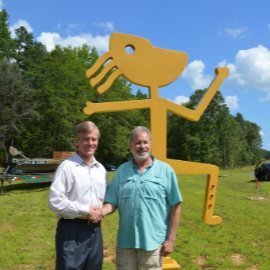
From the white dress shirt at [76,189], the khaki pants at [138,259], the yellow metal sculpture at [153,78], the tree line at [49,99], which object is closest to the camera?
the white dress shirt at [76,189]

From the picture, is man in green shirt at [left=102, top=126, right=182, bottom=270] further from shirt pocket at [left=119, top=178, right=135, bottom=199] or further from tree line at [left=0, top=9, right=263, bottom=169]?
tree line at [left=0, top=9, right=263, bottom=169]

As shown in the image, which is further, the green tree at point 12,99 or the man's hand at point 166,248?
the green tree at point 12,99

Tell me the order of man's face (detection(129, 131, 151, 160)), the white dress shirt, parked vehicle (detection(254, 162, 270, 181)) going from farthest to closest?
parked vehicle (detection(254, 162, 270, 181)), man's face (detection(129, 131, 151, 160)), the white dress shirt

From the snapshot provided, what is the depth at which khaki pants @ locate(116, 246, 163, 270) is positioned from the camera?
2.25m

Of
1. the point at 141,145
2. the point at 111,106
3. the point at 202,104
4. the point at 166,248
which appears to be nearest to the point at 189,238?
the point at 202,104

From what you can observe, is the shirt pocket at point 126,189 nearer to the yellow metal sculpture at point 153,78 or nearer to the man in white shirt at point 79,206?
the man in white shirt at point 79,206

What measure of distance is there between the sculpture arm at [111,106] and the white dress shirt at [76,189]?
40.5 inches

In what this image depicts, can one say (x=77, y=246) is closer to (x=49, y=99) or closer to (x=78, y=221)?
(x=78, y=221)

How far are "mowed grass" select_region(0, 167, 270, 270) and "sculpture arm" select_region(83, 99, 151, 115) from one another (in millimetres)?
2448

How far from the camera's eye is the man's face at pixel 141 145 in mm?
2379

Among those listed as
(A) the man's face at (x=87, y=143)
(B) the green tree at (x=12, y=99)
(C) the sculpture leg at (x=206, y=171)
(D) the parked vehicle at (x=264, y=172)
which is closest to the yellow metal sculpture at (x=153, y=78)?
(C) the sculpture leg at (x=206, y=171)

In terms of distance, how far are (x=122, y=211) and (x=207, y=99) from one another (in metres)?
2.27

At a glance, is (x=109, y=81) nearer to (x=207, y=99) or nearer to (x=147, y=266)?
(x=207, y=99)

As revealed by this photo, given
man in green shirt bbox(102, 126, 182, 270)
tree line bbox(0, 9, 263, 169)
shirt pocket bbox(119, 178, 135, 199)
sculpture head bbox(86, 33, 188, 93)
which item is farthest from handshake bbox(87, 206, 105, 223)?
tree line bbox(0, 9, 263, 169)
